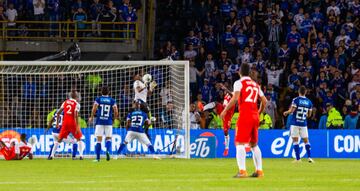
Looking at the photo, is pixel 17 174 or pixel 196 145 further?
pixel 196 145

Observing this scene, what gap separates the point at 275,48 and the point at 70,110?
11.9 metres

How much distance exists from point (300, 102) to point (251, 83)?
11.2 metres

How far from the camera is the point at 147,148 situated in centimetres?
3481

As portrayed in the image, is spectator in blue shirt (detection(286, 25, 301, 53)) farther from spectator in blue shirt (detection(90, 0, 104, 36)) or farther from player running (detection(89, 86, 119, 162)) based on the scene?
player running (detection(89, 86, 119, 162))

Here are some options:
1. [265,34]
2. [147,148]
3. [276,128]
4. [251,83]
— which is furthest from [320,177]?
[265,34]

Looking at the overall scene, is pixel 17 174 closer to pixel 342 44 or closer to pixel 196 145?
pixel 196 145

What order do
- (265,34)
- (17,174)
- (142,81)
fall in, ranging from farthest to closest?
1. (265,34)
2. (142,81)
3. (17,174)

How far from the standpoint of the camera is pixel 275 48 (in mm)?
41031

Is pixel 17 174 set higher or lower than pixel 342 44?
lower

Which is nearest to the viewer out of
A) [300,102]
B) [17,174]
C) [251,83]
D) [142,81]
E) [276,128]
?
[251,83]

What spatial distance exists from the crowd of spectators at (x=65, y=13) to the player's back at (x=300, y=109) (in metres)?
11.4

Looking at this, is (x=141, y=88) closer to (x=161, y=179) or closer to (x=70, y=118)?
(x=70, y=118)

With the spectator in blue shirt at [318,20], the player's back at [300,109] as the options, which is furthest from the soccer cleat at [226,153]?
the spectator in blue shirt at [318,20]

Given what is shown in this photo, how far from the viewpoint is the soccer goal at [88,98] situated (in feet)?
113
